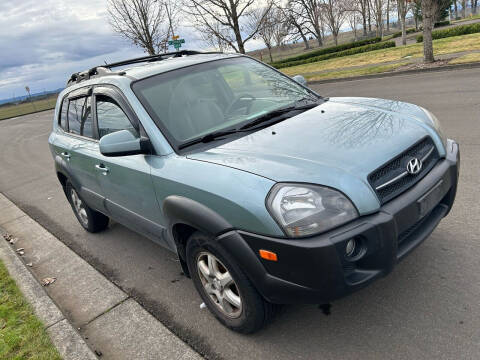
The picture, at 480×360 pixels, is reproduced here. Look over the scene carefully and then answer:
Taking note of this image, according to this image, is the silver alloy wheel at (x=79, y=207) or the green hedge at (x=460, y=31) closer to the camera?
the silver alloy wheel at (x=79, y=207)

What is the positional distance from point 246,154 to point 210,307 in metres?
1.22

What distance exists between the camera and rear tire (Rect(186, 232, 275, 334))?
2502mm

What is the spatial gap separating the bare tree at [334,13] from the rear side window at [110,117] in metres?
41.2

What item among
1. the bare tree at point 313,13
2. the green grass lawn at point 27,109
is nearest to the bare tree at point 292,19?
the bare tree at point 313,13

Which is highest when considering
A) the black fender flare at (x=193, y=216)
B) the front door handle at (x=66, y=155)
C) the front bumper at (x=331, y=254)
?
the front door handle at (x=66, y=155)

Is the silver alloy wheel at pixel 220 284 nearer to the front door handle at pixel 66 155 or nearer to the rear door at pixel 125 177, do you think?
the rear door at pixel 125 177

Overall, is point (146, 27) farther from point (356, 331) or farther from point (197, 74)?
point (356, 331)

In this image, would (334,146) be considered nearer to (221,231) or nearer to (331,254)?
(331,254)

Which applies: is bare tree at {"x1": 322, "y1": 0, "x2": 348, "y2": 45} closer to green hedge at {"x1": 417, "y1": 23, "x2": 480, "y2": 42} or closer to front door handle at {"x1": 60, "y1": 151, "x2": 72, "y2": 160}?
green hedge at {"x1": 417, "y1": 23, "x2": 480, "y2": 42}

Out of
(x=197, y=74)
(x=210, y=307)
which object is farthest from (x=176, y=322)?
(x=197, y=74)

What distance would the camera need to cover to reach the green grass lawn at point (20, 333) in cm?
300

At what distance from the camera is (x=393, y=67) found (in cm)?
1495

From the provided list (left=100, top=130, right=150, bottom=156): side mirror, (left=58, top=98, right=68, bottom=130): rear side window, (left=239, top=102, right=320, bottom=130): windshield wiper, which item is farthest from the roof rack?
(left=239, top=102, right=320, bottom=130): windshield wiper

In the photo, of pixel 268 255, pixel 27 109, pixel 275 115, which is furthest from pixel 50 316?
pixel 27 109
